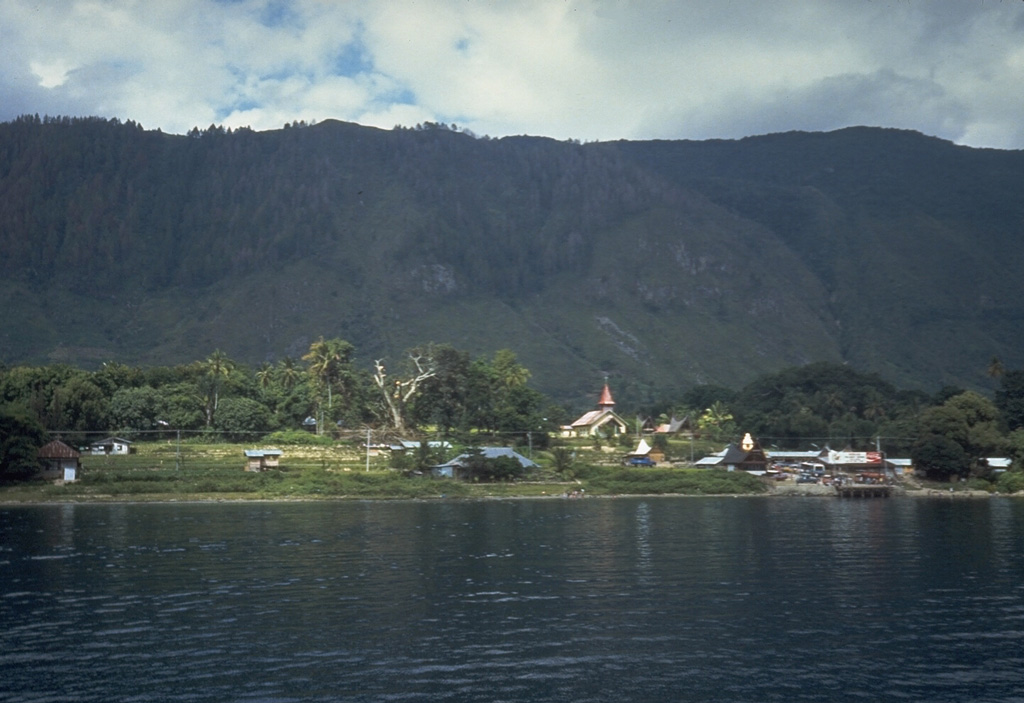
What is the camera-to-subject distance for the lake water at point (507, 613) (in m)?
27.0

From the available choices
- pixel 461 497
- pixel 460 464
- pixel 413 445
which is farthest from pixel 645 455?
pixel 461 497

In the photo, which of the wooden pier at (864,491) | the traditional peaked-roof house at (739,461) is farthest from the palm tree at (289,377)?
the wooden pier at (864,491)

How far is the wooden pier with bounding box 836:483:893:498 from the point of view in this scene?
104062 mm

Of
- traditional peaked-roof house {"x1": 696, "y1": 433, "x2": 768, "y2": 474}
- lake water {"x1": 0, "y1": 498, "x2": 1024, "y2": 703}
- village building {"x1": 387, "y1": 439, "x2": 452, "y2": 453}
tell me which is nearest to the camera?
lake water {"x1": 0, "y1": 498, "x2": 1024, "y2": 703}

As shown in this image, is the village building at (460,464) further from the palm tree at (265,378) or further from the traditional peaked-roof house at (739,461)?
the palm tree at (265,378)

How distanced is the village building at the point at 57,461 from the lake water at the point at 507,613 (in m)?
25.4

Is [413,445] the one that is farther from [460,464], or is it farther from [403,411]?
[460,464]

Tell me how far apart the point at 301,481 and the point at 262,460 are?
25.2 feet

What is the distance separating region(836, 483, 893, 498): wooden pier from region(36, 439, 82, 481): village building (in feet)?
242

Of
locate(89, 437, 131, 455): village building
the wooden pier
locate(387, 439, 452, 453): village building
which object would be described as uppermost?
locate(89, 437, 131, 455): village building

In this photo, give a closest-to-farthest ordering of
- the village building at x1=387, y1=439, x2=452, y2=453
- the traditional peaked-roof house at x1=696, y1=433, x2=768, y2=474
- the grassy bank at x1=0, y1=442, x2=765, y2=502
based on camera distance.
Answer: the grassy bank at x1=0, y1=442, x2=765, y2=502
the village building at x1=387, y1=439, x2=452, y2=453
the traditional peaked-roof house at x1=696, y1=433, x2=768, y2=474

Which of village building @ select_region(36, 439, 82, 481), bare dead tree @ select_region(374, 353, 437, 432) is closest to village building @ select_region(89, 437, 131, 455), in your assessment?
village building @ select_region(36, 439, 82, 481)

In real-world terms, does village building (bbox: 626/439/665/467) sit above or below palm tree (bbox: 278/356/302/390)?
below

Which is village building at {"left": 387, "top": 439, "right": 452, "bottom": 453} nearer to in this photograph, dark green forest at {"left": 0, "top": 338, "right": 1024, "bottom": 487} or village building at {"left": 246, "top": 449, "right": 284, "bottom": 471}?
dark green forest at {"left": 0, "top": 338, "right": 1024, "bottom": 487}
